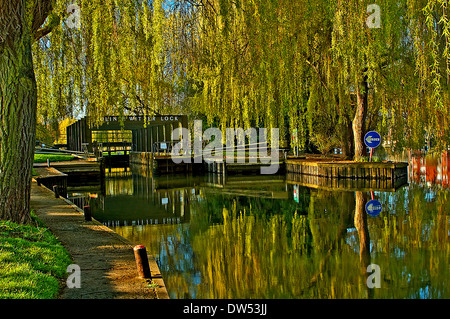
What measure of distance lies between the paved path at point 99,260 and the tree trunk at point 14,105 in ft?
3.33

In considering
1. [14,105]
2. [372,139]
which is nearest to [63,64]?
[14,105]

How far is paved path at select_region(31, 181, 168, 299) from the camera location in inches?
201

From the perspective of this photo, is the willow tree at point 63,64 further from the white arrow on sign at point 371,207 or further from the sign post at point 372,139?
the sign post at point 372,139

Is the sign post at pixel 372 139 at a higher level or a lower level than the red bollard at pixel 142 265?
higher

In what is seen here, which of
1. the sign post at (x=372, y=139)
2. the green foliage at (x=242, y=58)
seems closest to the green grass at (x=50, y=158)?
the green foliage at (x=242, y=58)

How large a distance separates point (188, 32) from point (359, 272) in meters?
5.27

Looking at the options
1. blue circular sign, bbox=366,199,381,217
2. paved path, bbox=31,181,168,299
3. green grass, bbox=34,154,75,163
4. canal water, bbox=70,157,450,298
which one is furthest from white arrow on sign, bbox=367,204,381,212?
green grass, bbox=34,154,75,163

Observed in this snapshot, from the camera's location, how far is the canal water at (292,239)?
23.1 ft

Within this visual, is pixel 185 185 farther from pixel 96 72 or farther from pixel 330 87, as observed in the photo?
pixel 96 72

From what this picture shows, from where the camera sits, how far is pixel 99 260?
6383 millimetres

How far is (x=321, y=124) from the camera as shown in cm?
2639

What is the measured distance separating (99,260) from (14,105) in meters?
2.75
